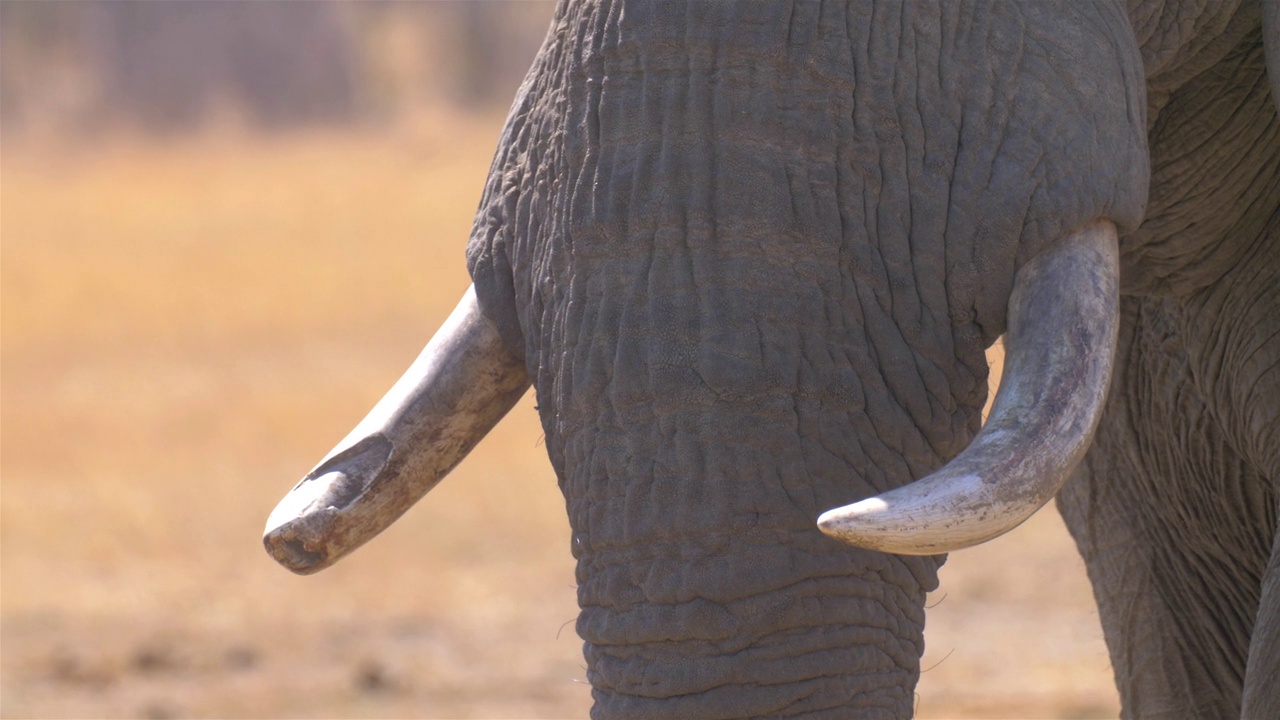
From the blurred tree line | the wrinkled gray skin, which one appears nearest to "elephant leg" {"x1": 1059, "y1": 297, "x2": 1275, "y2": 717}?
the wrinkled gray skin

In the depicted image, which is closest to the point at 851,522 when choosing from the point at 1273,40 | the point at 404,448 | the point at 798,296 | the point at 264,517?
the point at 798,296

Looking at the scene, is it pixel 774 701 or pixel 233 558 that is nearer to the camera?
pixel 774 701

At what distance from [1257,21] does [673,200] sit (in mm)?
993

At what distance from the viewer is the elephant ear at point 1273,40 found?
8.57 feet

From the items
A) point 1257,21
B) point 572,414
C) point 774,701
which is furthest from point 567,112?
point 1257,21

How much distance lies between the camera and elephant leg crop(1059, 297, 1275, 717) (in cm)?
352

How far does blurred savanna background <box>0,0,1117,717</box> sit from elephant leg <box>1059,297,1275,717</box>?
47.9 inches

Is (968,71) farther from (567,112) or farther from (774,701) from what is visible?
(774,701)

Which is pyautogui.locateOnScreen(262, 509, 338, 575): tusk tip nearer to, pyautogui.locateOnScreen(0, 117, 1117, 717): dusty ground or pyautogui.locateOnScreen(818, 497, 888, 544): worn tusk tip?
pyautogui.locateOnScreen(0, 117, 1117, 717): dusty ground

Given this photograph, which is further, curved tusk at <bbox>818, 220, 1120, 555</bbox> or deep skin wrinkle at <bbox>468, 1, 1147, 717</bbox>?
deep skin wrinkle at <bbox>468, 1, 1147, 717</bbox>

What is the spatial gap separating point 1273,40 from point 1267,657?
92 cm

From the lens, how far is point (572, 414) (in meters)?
2.43

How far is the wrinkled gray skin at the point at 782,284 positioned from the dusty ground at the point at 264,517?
866 millimetres

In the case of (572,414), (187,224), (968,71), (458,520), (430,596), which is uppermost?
(187,224)
